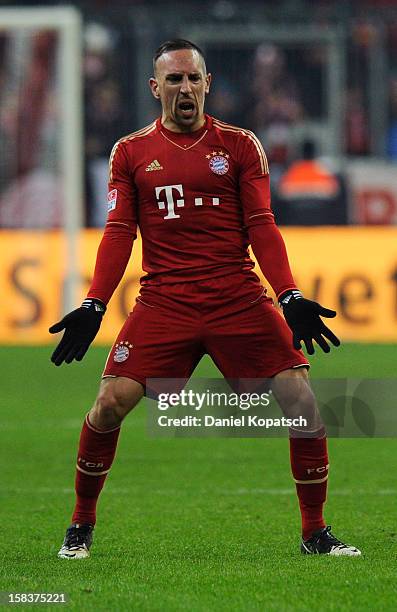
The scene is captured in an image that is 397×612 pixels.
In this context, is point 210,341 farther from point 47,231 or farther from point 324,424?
point 47,231

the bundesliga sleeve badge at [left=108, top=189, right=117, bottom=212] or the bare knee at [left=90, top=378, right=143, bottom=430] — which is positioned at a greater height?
the bundesliga sleeve badge at [left=108, top=189, right=117, bottom=212]

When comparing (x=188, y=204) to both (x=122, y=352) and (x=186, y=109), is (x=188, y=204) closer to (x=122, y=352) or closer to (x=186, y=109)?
(x=186, y=109)

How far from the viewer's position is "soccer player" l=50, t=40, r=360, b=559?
6508 mm

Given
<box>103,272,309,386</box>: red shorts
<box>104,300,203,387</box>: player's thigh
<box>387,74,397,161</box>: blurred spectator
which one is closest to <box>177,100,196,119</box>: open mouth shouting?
<box>103,272,309,386</box>: red shorts

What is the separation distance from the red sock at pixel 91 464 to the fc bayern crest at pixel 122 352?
292mm

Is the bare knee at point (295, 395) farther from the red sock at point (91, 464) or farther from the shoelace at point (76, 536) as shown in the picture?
the shoelace at point (76, 536)

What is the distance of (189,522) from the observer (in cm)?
769

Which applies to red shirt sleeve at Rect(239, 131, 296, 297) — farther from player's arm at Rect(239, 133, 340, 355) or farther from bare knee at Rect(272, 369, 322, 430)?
bare knee at Rect(272, 369, 322, 430)

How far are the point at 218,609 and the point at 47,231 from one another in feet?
40.4

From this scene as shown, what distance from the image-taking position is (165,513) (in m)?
8.04

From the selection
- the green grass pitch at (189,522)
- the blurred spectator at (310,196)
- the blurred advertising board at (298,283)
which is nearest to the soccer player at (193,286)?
the green grass pitch at (189,522)

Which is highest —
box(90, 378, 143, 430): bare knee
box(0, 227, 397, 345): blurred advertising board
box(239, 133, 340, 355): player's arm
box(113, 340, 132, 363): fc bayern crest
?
box(239, 133, 340, 355): player's arm

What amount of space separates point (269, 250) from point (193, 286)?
0.34m

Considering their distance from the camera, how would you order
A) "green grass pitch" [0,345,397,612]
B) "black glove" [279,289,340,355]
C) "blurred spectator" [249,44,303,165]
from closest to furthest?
"green grass pitch" [0,345,397,612] → "black glove" [279,289,340,355] → "blurred spectator" [249,44,303,165]
